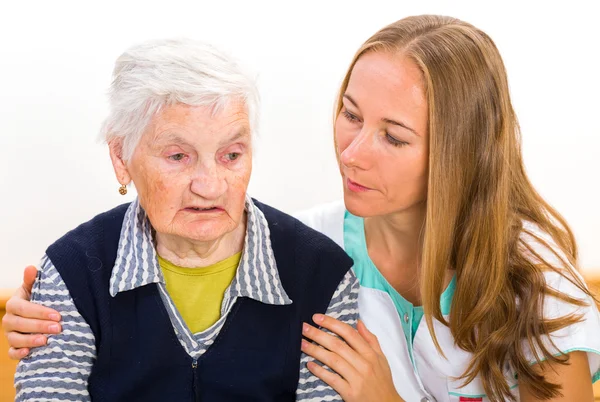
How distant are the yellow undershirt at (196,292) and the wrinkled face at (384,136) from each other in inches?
14.4

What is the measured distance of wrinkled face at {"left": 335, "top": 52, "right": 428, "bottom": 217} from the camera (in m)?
1.98

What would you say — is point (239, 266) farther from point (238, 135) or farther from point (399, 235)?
point (399, 235)

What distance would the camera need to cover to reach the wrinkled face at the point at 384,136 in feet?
6.50

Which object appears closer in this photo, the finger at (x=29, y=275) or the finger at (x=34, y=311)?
the finger at (x=34, y=311)

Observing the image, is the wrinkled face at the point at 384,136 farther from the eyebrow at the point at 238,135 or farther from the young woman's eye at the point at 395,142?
the eyebrow at the point at 238,135

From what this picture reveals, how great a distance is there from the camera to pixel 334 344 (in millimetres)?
1947

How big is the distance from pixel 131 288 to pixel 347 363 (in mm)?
497

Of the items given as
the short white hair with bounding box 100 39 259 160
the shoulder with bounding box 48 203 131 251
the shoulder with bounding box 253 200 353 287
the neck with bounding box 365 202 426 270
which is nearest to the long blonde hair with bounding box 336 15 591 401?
the neck with bounding box 365 202 426 270

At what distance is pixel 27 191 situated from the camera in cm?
289

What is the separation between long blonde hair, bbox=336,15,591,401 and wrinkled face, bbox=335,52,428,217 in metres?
0.03

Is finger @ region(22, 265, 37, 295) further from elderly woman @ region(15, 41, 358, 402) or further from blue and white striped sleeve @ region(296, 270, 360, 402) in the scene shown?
blue and white striped sleeve @ region(296, 270, 360, 402)

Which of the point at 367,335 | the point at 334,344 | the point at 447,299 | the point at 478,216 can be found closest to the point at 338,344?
the point at 334,344

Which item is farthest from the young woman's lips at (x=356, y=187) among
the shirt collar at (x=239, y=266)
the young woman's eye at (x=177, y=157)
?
the young woman's eye at (x=177, y=157)

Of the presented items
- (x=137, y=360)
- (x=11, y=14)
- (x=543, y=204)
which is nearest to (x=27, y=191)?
Answer: (x=11, y=14)
